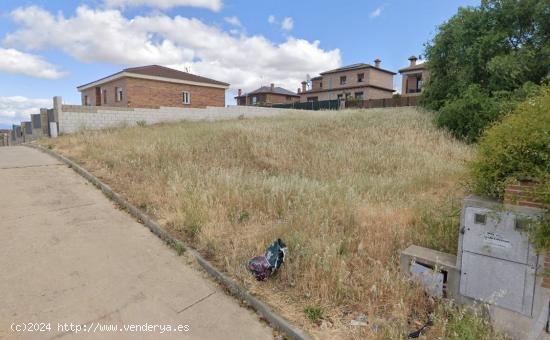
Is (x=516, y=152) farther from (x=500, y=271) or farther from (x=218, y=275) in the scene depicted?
(x=218, y=275)

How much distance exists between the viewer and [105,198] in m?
6.63

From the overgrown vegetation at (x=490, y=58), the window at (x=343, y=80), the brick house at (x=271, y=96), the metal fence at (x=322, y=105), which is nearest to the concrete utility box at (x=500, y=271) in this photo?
the overgrown vegetation at (x=490, y=58)

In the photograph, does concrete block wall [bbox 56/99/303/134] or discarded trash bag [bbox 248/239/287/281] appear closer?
discarded trash bag [bbox 248/239/287/281]

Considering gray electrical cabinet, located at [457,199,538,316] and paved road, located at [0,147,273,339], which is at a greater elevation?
gray electrical cabinet, located at [457,199,538,316]

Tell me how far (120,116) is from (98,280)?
16.5 m

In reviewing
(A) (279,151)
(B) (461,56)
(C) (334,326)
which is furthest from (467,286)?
(B) (461,56)

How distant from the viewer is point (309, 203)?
540 centimetres

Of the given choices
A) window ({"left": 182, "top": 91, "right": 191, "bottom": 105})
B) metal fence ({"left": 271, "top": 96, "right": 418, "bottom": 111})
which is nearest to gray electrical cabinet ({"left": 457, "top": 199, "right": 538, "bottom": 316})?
metal fence ({"left": 271, "top": 96, "right": 418, "bottom": 111})

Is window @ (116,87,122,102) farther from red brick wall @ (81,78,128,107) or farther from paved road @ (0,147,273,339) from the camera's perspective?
paved road @ (0,147,273,339)

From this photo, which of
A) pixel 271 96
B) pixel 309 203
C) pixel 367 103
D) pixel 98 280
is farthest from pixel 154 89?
pixel 271 96

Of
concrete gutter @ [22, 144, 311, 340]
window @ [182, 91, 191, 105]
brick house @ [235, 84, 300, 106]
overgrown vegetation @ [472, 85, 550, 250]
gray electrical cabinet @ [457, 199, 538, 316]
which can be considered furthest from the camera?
brick house @ [235, 84, 300, 106]

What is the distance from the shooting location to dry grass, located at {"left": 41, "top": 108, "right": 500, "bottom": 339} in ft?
10.5

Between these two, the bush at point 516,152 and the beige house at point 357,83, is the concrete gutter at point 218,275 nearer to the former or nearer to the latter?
the bush at point 516,152

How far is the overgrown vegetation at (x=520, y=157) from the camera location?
2.60 metres
